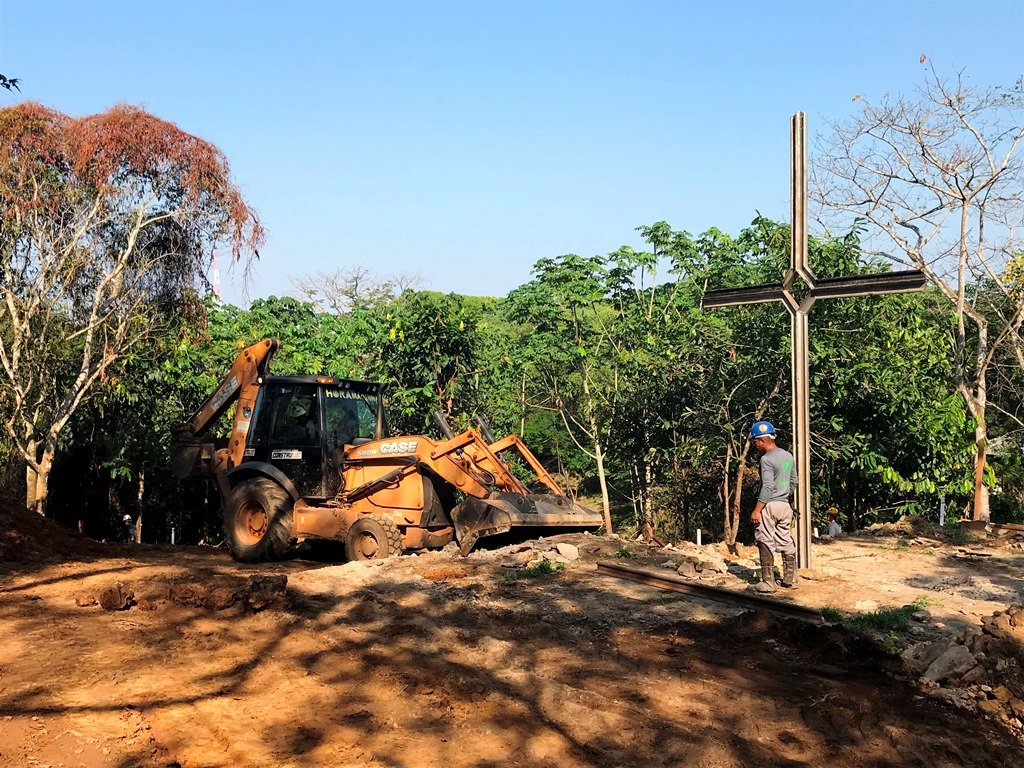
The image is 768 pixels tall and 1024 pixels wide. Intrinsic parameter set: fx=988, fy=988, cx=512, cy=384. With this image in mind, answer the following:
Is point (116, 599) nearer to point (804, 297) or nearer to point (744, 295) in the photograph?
point (744, 295)

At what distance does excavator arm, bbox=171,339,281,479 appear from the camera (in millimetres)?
14008

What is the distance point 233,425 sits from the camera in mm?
14828

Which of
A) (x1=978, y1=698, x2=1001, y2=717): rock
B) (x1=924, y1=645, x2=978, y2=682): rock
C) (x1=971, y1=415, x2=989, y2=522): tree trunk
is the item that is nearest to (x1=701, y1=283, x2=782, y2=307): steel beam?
(x1=924, y1=645, x2=978, y2=682): rock

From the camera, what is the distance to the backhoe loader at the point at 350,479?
12.7 m

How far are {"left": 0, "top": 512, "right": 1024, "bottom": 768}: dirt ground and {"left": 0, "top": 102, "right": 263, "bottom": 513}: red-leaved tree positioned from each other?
298 inches

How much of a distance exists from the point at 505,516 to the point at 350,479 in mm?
2491

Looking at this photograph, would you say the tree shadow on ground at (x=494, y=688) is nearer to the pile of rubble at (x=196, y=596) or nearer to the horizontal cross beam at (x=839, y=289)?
the pile of rubble at (x=196, y=596)

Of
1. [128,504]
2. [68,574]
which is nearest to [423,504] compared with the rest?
[68,574]

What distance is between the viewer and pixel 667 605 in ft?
30.2

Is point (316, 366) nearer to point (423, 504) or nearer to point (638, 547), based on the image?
point (423, 504)

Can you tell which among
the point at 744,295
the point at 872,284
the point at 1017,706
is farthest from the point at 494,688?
the point at 744,295

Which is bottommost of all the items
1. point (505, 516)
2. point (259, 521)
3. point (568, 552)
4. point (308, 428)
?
point (568, 552)

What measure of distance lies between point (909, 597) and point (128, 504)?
1822 cm

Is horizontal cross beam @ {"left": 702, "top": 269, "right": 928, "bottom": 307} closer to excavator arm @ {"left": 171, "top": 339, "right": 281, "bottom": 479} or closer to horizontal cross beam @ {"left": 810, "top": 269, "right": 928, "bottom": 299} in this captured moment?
horizontal cross beam @ {"left": 810, "top": 269, "right": 928, "bottom": 299}
